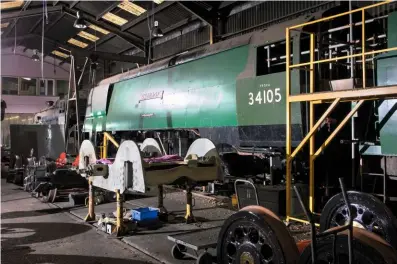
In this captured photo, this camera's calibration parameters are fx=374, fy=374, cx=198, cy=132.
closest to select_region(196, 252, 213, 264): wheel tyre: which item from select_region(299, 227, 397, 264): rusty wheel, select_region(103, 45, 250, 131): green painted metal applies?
select_region(299, 227, 397, 264): rusty wheel

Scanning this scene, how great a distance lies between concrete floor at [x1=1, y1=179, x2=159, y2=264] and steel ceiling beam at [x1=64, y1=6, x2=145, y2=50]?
39.9 feet

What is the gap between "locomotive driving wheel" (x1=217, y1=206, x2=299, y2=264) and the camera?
2.76 metres

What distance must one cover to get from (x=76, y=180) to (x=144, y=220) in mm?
3513

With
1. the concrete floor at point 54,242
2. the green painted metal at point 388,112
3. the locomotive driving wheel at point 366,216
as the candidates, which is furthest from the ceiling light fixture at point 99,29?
the locomotive driving wheel at point 366,216

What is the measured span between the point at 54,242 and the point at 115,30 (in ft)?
48.3

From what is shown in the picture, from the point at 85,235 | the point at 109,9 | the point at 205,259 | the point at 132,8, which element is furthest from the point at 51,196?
the point at 109,9

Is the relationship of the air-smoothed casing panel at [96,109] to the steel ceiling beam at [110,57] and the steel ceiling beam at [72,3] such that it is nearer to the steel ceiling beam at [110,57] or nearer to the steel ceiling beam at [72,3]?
the steel ceiling beam at [110,57]

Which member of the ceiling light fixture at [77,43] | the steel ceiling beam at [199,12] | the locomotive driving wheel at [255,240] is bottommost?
the locomotive driving wheel at [255,240]

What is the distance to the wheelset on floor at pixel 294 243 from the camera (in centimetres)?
229

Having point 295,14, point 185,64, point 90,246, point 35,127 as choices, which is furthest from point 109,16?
point 90,246

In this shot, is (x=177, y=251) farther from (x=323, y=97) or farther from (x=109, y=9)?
(x=109, y=9)

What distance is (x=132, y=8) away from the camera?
15.7 m

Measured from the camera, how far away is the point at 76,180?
8.64 m

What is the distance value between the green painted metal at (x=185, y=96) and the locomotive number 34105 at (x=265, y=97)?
60 centimetres
